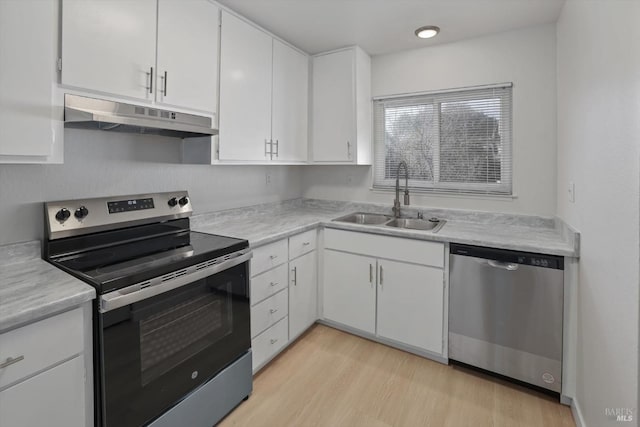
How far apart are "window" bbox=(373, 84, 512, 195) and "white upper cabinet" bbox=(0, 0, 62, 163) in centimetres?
243

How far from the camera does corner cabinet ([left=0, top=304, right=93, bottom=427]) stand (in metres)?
1.01

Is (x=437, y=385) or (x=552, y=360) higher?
(x=552, y=360)

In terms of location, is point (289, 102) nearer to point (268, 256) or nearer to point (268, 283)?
point (268, 256)

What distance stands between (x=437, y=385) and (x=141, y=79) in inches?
95.2

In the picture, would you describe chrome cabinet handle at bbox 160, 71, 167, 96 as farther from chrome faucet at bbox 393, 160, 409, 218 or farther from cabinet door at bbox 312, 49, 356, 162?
chrome faucet at bbox 393, 160, 409, 218

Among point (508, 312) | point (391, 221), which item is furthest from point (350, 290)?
point (508, 312)

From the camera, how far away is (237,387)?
1822mm

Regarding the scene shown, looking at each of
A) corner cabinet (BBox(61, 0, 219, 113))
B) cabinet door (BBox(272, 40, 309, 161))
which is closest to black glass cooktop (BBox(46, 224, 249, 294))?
corner cabinet (BBox(61, 0, 219, 113))

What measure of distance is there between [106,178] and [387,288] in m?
1.92

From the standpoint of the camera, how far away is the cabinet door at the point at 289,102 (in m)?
2.64

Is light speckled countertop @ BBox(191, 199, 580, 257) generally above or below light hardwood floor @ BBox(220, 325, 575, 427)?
above

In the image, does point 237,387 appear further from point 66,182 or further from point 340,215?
point 340,215

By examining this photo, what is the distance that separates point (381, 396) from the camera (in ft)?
6.42

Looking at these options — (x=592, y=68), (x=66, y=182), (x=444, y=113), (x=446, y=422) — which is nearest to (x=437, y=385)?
(x=446, y=422)
